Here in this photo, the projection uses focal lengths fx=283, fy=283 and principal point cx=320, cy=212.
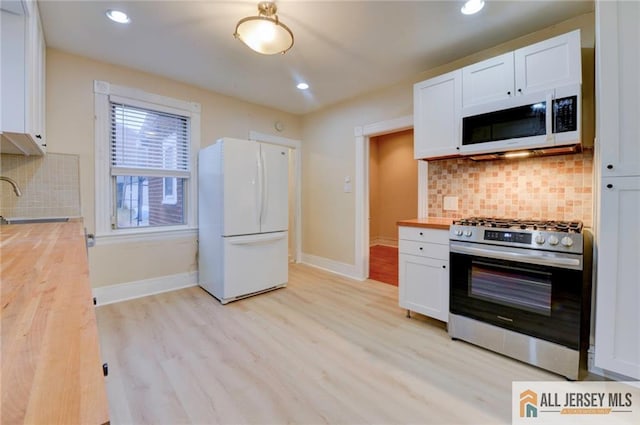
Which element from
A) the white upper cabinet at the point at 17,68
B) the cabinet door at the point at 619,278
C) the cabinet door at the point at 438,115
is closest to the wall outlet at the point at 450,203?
the cabinet door at the point at 438,115

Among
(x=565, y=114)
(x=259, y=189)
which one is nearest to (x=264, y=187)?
(x=259, y=189)

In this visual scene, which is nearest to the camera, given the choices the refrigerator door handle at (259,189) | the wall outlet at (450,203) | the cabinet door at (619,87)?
the cabinet door at (619,87)

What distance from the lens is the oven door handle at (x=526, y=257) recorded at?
1.74 metres

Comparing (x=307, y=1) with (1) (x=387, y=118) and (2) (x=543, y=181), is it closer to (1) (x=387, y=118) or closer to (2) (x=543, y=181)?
(1) (x=387, y=118)

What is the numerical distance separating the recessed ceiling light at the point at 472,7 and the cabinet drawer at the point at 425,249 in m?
1.76

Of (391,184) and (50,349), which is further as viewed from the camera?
(391,184)

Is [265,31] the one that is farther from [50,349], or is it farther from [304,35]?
[50,349]

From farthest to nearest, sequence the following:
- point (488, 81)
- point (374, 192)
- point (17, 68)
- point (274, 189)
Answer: point (374, 192) → point (274, 189) → point (488, 81) → point (17, 68)

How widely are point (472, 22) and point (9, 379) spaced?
9.85ft

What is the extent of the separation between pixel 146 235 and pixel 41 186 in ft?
3.24

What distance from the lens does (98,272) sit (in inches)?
115

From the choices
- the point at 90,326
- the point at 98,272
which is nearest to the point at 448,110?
the point at 90,326

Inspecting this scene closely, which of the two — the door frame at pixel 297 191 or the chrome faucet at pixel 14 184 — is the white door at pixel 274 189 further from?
the chrome faucet at pixel 14 184

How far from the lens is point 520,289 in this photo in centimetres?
195
